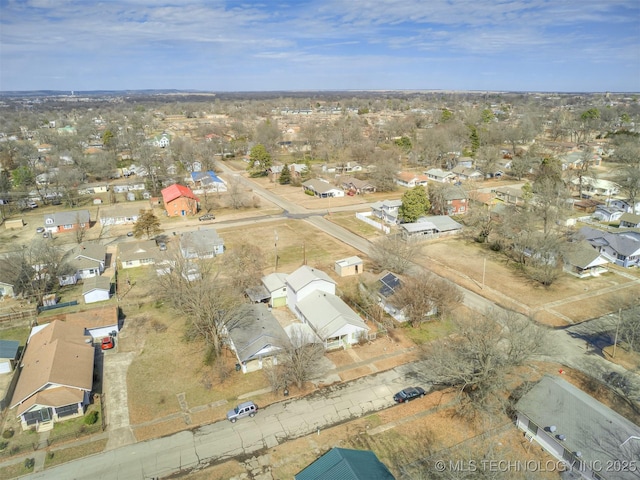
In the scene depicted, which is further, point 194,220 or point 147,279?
point 194,220

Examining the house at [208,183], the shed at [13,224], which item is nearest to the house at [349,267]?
the house at [208,183]

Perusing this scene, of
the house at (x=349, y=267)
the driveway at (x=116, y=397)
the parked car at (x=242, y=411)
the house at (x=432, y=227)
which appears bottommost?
the driveway at (x=116, y=397)

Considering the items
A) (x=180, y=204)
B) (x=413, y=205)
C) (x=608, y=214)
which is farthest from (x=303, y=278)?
(x=608, y=214)

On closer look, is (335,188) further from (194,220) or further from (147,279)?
(147,279)

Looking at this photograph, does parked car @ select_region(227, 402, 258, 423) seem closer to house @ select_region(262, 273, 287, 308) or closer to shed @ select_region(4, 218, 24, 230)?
house @ select_region(262, 273, 287, 308)

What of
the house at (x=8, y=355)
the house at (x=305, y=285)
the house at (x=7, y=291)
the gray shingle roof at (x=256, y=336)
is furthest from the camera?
the house at (x=7, y=291)

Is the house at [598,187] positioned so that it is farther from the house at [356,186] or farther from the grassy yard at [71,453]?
the grassy yard at [71,453]

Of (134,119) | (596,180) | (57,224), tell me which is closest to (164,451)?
(57,224)
